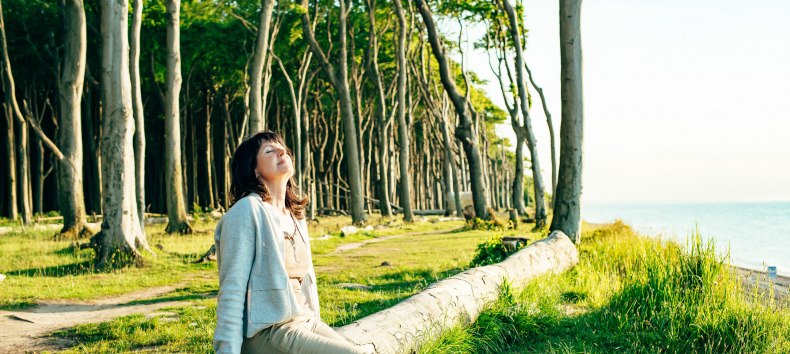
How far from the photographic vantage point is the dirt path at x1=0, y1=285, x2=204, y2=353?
287 inches

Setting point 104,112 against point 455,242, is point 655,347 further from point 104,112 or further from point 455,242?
point 455,242

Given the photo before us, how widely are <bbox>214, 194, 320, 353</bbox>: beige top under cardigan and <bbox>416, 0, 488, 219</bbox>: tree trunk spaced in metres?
19.4

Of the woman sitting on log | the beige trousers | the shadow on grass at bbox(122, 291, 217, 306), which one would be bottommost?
the shadow on grass at bbox(122, 291, 217, 306)

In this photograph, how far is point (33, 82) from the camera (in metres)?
29.5

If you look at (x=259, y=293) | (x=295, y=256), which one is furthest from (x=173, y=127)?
(x=259, y=293)

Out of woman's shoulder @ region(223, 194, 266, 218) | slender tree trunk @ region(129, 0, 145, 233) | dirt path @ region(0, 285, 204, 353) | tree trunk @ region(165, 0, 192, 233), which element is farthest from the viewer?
tree trunk @ region(165, 0, 192, 233)

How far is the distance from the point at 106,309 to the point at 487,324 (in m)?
4.85

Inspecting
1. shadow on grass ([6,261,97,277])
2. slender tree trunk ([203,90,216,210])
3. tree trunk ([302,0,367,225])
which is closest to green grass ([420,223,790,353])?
shadow on grass ([6,261,97,277])

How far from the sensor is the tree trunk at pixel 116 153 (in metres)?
13.1

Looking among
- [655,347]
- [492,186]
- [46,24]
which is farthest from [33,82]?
[492,186]

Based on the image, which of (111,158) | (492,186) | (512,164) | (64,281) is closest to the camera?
(64,281)

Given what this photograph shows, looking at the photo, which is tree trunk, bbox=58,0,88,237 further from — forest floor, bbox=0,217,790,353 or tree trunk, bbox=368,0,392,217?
tree trunk, bbox=368,0,392,217

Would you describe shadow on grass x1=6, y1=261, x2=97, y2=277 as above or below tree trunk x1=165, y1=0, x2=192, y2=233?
below

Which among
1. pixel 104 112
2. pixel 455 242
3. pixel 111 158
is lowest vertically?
pixel 455 242
